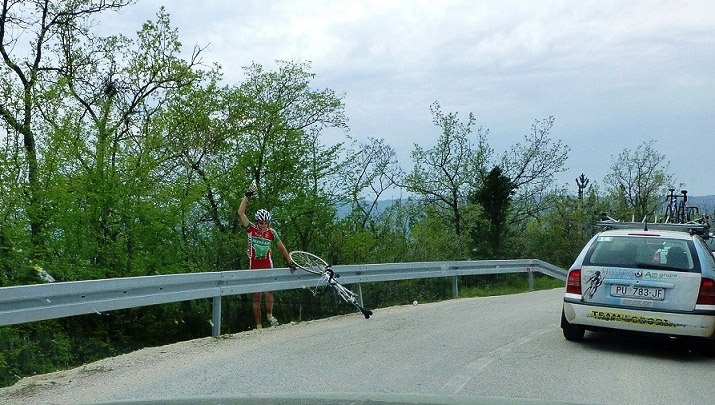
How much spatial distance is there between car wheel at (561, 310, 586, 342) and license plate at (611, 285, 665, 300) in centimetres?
75

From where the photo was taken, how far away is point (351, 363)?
7.57 metres

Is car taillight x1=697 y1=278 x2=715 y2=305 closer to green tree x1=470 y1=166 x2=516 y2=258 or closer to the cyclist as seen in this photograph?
the cyclist

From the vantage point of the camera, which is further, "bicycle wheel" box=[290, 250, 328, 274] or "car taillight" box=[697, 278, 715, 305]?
"bicycle wheel" box=[290, 250, 328, 274]

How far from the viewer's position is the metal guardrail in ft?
22.1

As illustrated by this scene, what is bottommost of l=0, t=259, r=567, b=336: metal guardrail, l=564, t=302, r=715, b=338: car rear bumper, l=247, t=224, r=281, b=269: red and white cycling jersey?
l=564, t=302, r=715, b=338: car rear bumper

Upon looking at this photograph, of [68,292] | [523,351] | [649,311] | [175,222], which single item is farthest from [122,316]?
[649,311]

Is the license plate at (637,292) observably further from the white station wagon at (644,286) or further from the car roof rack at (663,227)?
the car roof rack at (663,227)

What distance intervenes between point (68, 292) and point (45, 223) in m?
7.79

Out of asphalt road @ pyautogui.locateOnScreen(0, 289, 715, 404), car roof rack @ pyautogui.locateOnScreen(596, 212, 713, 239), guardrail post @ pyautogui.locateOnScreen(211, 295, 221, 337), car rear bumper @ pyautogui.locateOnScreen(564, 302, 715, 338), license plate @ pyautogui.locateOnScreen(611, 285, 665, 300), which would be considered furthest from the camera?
car roof rack @ pyautogui.locateOnScreen(596, 212, 713, 239)

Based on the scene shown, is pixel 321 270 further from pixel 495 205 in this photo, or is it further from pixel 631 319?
→ pixel 495 205

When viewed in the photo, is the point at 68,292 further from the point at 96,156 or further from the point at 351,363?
the point at 96,156

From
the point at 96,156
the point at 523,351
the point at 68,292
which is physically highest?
the point at 96,156

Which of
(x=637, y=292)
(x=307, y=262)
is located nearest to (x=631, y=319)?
(x=637, y=292)

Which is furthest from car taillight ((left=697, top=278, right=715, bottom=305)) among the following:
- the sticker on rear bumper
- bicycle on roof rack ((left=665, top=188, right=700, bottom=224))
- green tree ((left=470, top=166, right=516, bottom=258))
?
green tree ((left=470, top=166, right=516, bottom=258))
